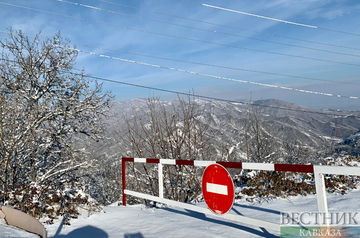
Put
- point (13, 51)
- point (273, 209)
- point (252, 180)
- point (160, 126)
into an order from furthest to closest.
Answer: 1. point (13, 51)
2. point (160, 126)
3. point (252, 180)
4. point (273, 209)

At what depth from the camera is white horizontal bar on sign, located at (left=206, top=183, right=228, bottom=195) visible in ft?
13.4

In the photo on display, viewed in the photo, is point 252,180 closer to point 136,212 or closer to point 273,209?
point 273,209

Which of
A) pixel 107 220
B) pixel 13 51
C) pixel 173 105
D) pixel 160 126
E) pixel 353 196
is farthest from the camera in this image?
pixel 13 51

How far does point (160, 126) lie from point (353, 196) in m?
6.38

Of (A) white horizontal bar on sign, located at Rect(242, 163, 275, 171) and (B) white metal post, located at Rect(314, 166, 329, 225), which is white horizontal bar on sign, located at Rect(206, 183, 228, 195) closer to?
(A) white horizontal bar on sign, located at Rect(242, 163, 275, 171)

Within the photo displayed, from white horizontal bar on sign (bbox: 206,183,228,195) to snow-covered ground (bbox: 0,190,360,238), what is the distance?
66cm

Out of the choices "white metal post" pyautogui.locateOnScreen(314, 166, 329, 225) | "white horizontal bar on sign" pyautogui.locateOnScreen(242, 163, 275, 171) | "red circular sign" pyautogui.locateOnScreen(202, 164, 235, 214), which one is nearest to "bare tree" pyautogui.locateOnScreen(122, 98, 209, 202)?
"red circular sign" pyautogui.locateOnScreen(202, 164, 235, 214)

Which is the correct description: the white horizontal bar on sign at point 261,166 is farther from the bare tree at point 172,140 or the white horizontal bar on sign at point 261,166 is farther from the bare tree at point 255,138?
the bare tree at point 255,138

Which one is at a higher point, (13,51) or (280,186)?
(13,51)

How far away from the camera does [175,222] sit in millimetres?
5148

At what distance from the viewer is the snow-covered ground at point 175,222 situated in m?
4.49

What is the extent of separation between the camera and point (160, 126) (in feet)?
34.5

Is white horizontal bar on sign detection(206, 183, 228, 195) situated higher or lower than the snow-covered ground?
higher

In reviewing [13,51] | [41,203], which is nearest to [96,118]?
[13,51]
